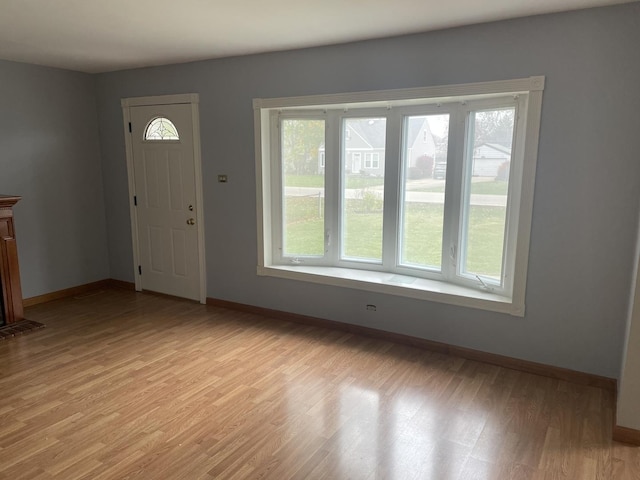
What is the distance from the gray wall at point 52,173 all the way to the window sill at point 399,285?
234 cm

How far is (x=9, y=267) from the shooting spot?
4.11 metres

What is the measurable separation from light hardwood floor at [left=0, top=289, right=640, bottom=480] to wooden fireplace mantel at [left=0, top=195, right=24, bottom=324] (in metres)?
0.45

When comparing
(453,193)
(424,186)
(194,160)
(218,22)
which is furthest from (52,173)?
(453,193)

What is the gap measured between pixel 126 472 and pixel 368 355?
1.90 m

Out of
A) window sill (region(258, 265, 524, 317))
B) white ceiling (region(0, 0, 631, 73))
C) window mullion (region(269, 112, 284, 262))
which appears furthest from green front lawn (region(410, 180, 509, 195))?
window mullion (region(269, 112, 284, 262))

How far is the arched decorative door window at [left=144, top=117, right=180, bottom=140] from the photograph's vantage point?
468 centimetres

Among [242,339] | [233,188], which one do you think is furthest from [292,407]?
[233,188]

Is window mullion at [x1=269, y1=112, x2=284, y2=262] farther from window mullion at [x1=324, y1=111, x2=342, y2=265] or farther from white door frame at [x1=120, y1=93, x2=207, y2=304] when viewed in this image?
white door frame at [x1=120, y1=93, x2=207, y2=304]

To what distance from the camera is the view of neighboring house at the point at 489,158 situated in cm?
334

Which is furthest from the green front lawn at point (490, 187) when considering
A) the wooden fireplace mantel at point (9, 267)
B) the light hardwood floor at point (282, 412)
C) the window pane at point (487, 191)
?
the wooden fireplace mantel at point (9, 267)

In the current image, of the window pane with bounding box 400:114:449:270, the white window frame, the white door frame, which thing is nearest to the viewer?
the white window frame

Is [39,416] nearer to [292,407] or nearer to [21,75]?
[292,407]

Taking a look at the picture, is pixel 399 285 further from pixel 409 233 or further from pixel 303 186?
pixel 303 186

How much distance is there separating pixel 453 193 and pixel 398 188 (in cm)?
48
